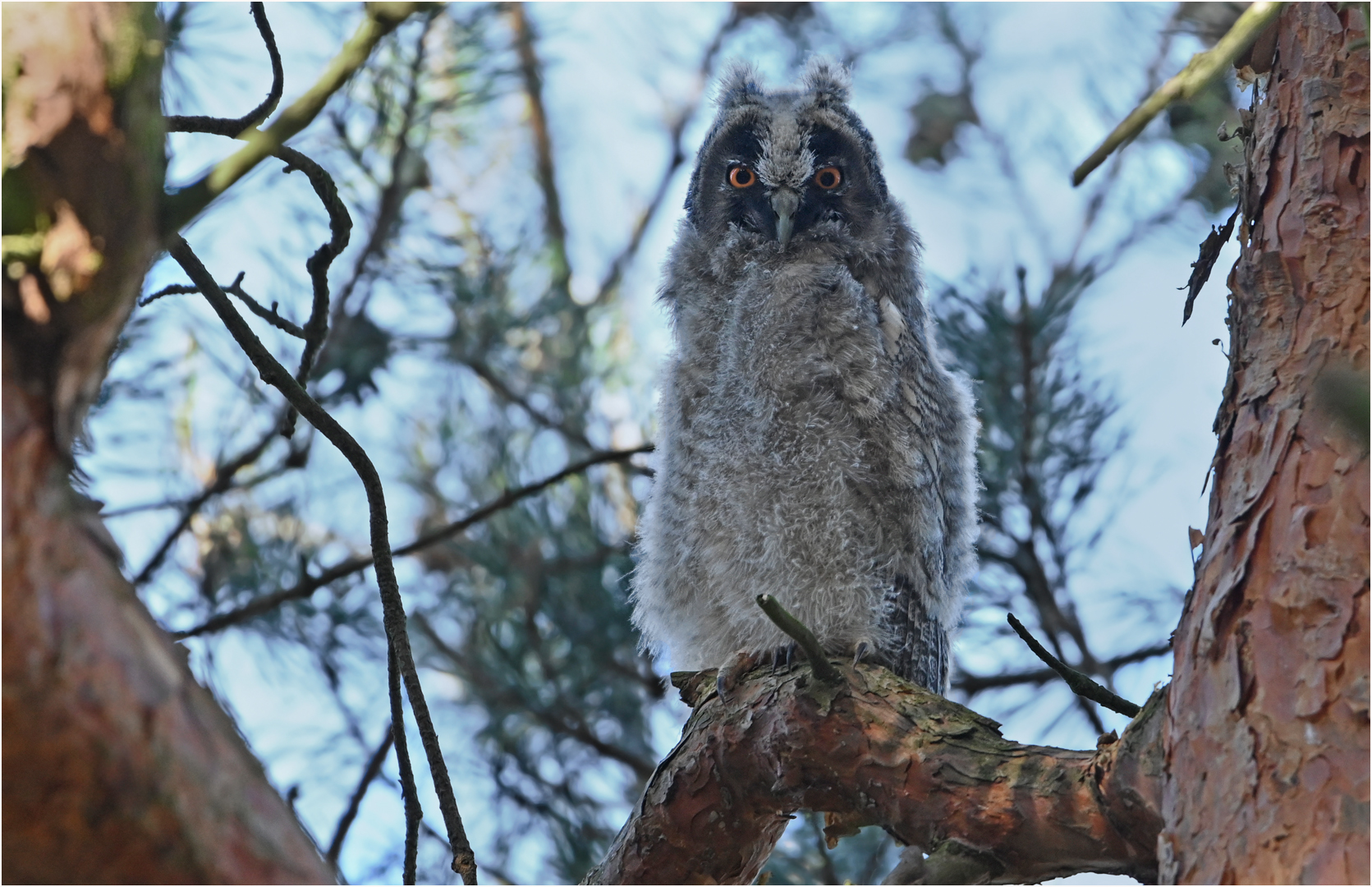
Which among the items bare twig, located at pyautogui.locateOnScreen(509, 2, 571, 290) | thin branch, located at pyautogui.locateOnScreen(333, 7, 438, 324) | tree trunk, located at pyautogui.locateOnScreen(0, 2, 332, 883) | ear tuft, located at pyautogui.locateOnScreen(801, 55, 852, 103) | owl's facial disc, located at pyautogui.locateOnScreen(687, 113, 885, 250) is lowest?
tree trunk, located at pyautogui.locateOnScreen(0, 2, 332, 883)

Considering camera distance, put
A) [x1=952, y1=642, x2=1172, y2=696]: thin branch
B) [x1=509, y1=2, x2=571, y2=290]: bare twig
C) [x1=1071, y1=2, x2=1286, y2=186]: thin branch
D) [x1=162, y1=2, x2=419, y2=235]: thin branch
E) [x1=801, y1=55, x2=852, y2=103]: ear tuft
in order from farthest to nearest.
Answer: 1. [x1=509, y1=2, x2=571, y2=290]: bare twig
2. [x1=952, y1=642, x2=1172, y2=696]: thin branch
3. [x1=801, y1=55, x2=852, y2=103]: ear tuft
4. [x1=1071, y1=2, x2=1286, y2=186]: thin branch
5. [x1=162, y1=2, x2=419, y2=235]: thin branch

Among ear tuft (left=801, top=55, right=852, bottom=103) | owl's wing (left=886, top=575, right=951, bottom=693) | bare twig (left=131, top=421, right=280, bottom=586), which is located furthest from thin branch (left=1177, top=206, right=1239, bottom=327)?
bare twig (left=131, top=421, right=280, bottom=586)

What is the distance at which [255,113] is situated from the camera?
1696 millimetres

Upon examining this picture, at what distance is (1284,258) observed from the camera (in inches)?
61.2

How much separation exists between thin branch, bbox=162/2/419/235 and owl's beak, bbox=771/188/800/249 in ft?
5.13

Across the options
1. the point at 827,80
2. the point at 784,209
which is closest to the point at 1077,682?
the point at 784,209

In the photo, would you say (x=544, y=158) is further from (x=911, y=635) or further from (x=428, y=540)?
(x=911, y=635)

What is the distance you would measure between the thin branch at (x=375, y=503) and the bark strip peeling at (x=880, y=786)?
0.95 ft

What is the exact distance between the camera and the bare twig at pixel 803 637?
1.52m

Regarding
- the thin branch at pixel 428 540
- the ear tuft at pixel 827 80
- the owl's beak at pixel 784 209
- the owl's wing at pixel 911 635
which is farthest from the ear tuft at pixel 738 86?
the owl's wing at pixel 911 635

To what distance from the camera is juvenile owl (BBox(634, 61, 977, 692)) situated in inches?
99.0

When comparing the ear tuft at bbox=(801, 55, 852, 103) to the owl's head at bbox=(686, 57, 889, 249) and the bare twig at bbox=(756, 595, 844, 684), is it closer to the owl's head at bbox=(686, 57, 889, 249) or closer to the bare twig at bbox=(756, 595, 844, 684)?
the owl's head at bbox=(686, 57, 889, 249)

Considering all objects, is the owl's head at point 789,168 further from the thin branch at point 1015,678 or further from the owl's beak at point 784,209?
the thin branch at point 1015,678

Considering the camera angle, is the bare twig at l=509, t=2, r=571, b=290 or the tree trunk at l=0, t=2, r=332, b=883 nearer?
the tree trunk at l=0, t=2, r=332, b=883
